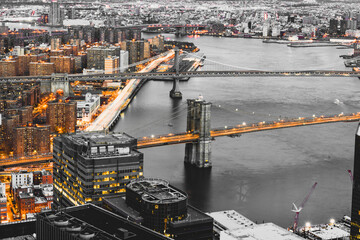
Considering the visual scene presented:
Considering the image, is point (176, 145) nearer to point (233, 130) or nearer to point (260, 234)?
point (233, 130)

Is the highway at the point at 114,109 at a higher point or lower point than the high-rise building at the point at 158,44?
lower

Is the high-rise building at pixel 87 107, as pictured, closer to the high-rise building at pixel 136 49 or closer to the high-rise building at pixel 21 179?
the high-rise building at pixel 21 179

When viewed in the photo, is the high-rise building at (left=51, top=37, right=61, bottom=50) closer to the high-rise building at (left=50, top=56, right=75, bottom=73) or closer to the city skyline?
the city skyline

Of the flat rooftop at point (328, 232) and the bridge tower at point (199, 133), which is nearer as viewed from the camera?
the flat rooftop at point (328, 232)

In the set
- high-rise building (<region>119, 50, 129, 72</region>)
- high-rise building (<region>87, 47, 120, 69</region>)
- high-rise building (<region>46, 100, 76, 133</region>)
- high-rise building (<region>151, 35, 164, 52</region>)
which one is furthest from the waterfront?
high-rise building (<region>151, 35, 164, 52</region>)

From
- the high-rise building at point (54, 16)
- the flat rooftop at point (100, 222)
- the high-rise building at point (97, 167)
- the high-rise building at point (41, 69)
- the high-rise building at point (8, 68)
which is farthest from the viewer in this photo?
the high-rise building at point (54, 16)

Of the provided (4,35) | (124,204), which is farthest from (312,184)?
(4,35)

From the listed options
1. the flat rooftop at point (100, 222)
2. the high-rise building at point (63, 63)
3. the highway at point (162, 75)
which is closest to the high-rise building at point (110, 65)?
the high-rise building at point (63, 63)
